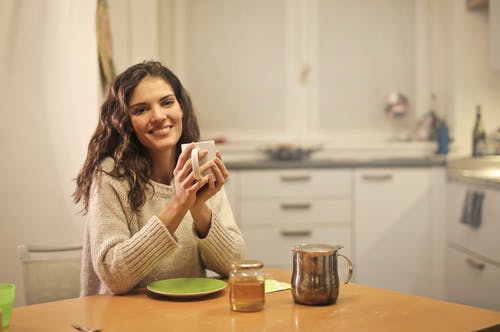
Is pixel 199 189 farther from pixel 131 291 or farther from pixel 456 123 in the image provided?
pixel 456 123

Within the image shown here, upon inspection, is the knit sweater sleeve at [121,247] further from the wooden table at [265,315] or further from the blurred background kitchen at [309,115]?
the blurred background kitchen at [309,115]

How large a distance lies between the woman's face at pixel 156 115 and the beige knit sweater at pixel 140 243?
0.38 feet

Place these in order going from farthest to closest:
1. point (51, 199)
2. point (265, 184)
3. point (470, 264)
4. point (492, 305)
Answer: point (265, 184) → point (470, 264) → point (492, 305) → point (51, 199)

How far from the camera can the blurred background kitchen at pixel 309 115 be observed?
91.2 inches

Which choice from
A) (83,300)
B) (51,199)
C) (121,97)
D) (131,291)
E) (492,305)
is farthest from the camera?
(492,305)

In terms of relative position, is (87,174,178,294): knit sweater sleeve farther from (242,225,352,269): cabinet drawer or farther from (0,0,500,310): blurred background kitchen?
(242,225,352,269): cabinet drawer

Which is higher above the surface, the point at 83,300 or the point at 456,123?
the point at 456,123

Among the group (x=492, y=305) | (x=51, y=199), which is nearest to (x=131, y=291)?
(x=51, y=199)

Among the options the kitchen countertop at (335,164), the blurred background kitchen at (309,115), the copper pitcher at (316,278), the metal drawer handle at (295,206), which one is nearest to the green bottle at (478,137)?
the blurred background kitchen at (309,115)

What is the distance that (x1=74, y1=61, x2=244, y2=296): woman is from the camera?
5.04ft

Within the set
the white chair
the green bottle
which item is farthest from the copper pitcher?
the green bottle

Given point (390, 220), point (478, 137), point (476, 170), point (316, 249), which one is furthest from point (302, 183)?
point (316, 249)

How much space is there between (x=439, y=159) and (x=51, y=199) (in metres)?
2.47

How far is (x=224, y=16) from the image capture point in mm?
4469
